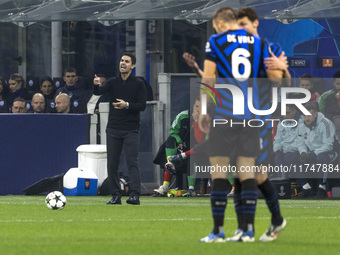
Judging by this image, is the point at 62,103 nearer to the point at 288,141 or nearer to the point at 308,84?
the point at 288,141

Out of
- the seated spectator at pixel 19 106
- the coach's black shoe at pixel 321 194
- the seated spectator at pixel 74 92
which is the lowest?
the coach's black shoe at pixel 321 194

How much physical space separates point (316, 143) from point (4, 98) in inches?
267

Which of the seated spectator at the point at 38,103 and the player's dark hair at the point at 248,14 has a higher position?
the player's dark hair at the point at 248,14

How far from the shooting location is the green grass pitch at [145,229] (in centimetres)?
824

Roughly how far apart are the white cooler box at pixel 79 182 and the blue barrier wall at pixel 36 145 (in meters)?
0.78

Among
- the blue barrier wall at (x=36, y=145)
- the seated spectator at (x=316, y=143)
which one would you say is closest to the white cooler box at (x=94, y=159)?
the blue barrier wall at (x=36, y=145)

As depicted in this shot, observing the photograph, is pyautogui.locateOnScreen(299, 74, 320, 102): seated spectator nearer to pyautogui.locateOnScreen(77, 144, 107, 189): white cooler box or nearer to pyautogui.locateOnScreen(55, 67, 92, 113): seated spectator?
pyautogui.locateOnScreen(77, 144, 107, 189): white cooler box

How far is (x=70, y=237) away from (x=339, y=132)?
9503mm

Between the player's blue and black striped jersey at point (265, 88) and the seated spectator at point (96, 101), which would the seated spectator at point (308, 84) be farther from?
the player's blue and black striped jersey at point (265, 88)

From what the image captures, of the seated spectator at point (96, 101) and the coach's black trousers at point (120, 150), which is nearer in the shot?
the coach's black trousers at point (120, 150)

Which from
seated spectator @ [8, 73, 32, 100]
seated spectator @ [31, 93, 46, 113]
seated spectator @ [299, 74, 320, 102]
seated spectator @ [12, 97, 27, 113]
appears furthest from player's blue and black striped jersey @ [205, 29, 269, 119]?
seated spectator @ [8, 73, 32, 100]

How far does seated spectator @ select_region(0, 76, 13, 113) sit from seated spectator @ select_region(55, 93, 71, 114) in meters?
1.74

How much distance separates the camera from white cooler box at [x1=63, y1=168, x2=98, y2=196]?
60.8 ft

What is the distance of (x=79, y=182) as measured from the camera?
1856 cm
